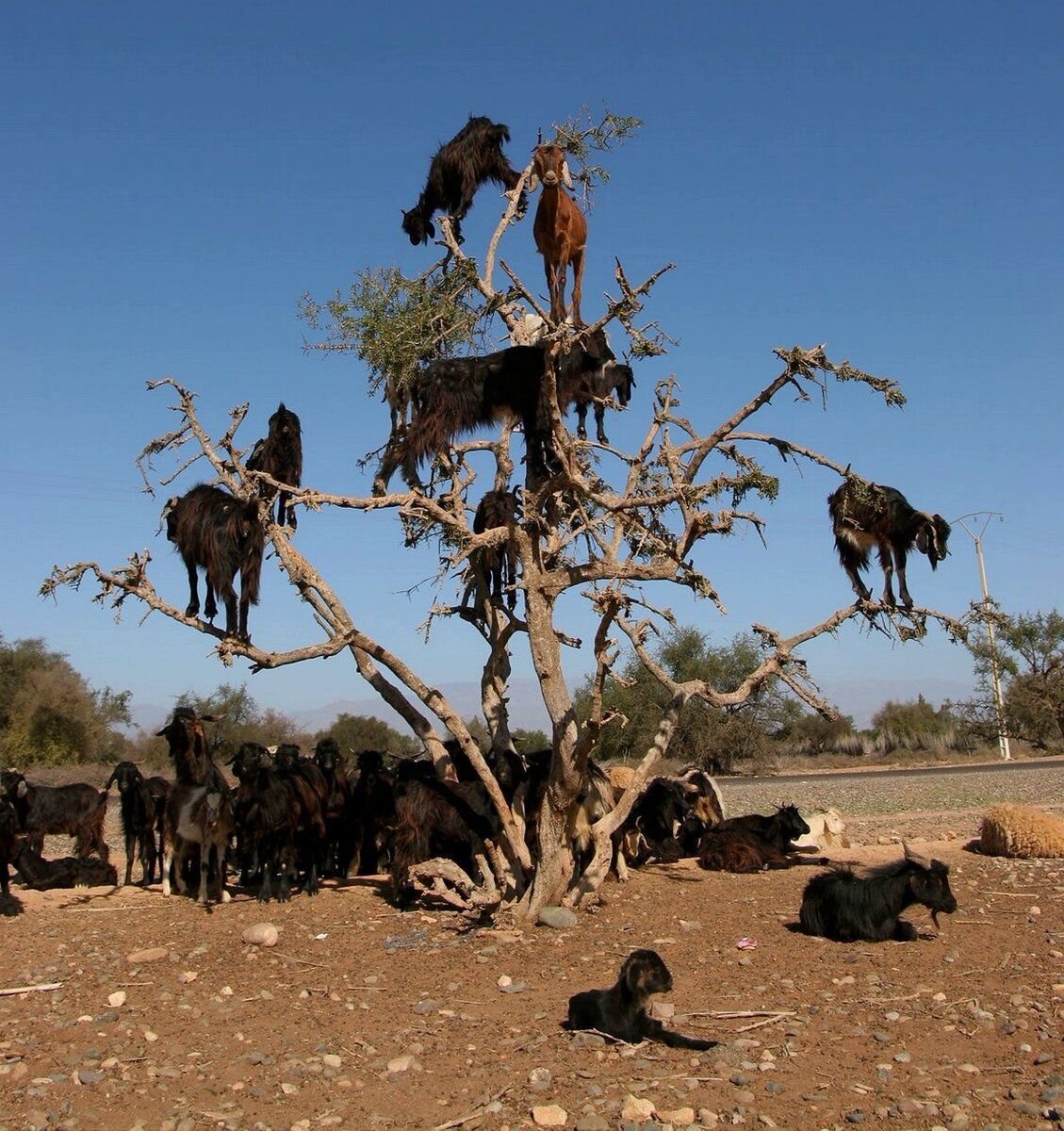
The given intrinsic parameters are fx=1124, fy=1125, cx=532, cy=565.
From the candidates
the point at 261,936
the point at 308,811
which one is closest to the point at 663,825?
the point at 308,811

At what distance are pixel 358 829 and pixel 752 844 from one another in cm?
346

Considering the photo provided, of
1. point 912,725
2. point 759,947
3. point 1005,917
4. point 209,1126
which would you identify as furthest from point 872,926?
point 912,725

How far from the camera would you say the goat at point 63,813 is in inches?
390

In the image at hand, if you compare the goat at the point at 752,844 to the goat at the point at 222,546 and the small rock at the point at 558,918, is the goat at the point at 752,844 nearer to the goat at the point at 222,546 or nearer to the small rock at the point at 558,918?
the small rock at the point at 558,918

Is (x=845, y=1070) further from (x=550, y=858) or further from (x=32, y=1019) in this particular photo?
(x=32, y=1019)

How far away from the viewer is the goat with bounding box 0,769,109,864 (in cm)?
991

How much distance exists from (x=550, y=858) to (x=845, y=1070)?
3366mm

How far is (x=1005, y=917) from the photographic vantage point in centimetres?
757

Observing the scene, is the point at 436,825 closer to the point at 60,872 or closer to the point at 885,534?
the point at 60,872

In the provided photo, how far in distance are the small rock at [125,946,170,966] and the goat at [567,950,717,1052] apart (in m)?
2.98

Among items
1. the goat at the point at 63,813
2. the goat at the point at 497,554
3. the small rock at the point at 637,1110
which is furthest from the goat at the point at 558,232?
the goat at the point at 63,813

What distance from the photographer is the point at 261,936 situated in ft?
23.7

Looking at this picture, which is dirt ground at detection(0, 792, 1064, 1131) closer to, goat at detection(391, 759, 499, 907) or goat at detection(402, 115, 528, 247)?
goat at detection(391, 759, 499, 907)

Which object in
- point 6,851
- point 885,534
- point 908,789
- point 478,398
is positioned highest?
point 478,398
